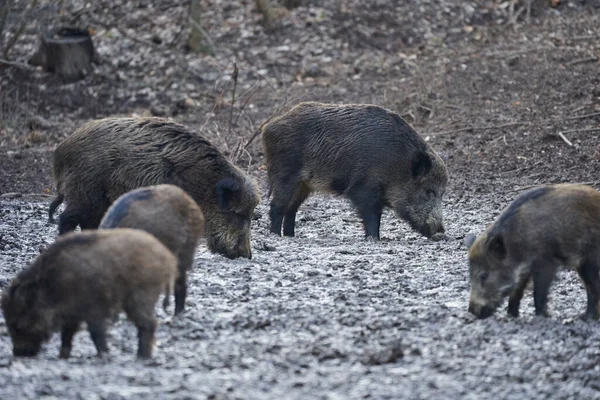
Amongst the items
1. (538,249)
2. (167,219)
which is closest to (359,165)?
(538,249)

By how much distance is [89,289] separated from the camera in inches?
197

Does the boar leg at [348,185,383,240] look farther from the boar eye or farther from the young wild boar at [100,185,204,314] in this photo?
the young wild boar at [100,185,204,314]

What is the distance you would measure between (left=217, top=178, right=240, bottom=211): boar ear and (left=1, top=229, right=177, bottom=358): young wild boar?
261cm

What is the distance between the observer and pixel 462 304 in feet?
21.7

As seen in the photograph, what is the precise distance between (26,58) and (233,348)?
12.5m

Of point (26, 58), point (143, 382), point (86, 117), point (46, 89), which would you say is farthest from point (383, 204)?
Result: point (26, 58)

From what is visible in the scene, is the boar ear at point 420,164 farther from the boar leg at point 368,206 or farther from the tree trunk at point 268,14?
the tree trunk at point 268,14

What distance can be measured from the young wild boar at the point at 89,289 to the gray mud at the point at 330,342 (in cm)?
16

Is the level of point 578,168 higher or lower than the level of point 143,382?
lower

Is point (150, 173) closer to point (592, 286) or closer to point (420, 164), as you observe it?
point (420, 164)

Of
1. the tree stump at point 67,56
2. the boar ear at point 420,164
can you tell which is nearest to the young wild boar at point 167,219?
the boar ear at point 420,164

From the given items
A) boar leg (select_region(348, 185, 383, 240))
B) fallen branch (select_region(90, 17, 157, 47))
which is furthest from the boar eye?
fallen branch (select_region(90, 17, 157, 47))

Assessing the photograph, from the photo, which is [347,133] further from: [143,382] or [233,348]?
[143,382]

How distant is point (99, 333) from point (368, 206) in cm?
470
